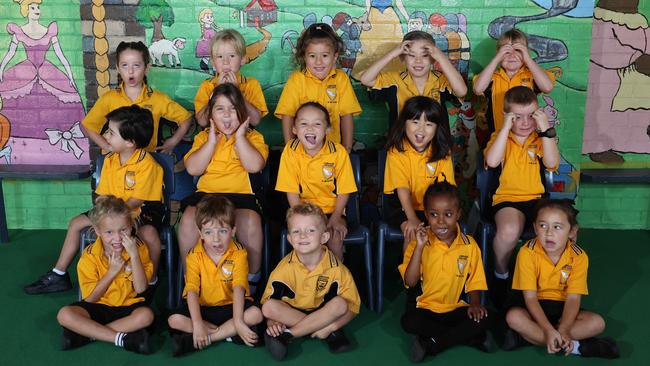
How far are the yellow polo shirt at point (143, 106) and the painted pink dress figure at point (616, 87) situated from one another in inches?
117

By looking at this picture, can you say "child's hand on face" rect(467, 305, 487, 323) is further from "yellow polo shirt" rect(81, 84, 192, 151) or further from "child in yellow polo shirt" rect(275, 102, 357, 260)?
"yellow polo shirt" rect(81, 84, 192, 151)

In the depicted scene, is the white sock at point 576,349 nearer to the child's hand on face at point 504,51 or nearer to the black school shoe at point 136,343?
the child's hand on face at point 504,51

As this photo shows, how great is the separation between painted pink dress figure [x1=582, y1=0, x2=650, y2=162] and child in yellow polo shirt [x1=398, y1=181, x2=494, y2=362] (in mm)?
2076

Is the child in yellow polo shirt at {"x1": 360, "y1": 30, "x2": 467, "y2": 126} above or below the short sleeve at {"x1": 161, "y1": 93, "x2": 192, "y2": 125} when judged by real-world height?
above

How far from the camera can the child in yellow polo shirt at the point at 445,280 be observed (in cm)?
337

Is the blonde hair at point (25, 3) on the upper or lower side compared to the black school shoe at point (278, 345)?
upper

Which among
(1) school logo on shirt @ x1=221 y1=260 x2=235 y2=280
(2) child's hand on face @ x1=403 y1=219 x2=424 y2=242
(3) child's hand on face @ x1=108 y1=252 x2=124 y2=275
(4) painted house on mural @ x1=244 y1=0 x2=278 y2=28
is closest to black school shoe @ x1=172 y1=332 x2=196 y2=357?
(1) school logo on shirt @ x1=221 y1=260 x2=235 y2=280

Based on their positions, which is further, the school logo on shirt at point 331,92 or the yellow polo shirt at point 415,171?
the school logo on shirt at point 331,92

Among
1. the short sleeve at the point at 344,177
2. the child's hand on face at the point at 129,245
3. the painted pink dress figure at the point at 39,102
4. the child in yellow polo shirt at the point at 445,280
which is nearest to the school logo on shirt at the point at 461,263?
the child in yellow polo shirt at the point at 445,280

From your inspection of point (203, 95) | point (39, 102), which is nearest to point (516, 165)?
point (203, 95)

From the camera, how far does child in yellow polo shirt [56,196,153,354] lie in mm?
3342

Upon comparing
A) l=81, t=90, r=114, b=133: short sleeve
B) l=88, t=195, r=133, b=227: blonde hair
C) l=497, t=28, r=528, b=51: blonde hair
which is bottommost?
l=88, t=195, r=133, b=227: blonde hair

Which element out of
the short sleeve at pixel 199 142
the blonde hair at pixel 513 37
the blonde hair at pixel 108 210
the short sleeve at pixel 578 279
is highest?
the blonde hair at pixel 513 37

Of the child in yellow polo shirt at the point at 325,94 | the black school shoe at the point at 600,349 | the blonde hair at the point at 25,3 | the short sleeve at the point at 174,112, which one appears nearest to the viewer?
the black school shoe at the point at 600,349
